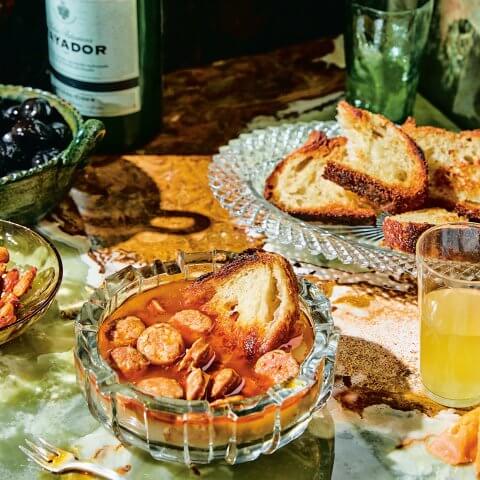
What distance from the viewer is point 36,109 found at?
1.26 metres

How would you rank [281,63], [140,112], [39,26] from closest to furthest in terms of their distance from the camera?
[140,112], [39,26], [281,63]

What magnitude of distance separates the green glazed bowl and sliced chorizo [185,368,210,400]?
0.40 metres

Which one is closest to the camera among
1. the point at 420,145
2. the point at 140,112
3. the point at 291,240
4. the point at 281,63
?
the point at 291,240

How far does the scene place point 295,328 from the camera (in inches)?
36.7

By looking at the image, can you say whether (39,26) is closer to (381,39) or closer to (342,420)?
(381,39)

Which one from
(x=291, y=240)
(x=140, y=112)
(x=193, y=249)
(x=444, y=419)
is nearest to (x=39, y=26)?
(x=140, y=112)

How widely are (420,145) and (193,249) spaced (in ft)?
1.07

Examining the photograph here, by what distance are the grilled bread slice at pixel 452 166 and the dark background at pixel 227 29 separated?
1.78ft

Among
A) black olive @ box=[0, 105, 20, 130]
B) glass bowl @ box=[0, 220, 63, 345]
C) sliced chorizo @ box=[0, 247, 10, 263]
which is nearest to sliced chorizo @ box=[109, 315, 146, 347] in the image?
glass bowl @ box=[0, 220, 63, 345]

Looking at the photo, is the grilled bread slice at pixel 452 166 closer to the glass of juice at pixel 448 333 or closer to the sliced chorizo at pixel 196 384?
the glass of juice at pixel 448 333

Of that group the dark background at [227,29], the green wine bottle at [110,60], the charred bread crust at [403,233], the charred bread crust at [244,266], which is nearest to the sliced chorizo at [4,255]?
the charred bread crust at [244,266]

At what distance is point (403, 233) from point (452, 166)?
16cm

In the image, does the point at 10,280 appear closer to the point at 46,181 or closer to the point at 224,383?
the point at 46,181

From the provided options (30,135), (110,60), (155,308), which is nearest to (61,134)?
(30,135)
